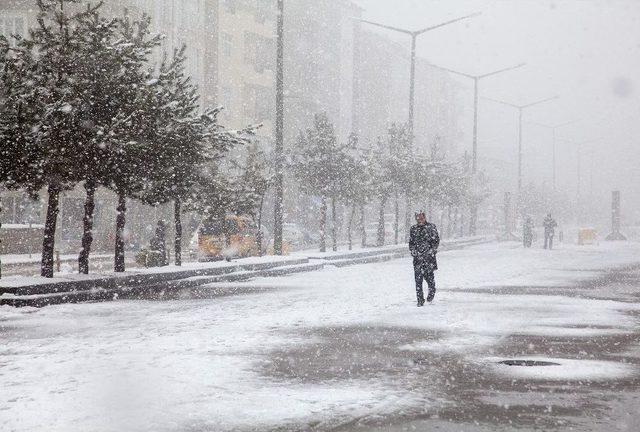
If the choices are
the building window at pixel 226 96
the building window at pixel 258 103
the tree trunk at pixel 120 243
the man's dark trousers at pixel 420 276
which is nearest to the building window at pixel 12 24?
the building window at pixel 226 96

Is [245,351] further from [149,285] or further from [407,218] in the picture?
[407,218]

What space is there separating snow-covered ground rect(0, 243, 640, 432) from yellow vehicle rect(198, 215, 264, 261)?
11.4 metres

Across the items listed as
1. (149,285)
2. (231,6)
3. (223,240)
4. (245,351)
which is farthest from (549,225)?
(245,351)

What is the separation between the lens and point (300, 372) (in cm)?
995

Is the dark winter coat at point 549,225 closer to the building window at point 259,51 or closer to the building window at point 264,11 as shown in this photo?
the building window at point 259,51

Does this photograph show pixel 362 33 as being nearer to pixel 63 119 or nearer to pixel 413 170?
pixel 413 170

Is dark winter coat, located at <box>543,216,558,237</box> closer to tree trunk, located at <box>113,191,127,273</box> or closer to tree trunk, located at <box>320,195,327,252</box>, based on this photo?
tree trunk, located at <box>320,195,327,252</box>

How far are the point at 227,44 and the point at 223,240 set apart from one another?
3303cm

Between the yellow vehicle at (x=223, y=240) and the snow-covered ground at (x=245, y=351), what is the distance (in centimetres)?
1135

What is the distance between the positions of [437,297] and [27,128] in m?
9.03

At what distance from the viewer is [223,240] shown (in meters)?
34.2

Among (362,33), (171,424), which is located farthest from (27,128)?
(362,33)

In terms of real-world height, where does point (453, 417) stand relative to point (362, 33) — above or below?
below

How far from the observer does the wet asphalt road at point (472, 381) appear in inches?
295
